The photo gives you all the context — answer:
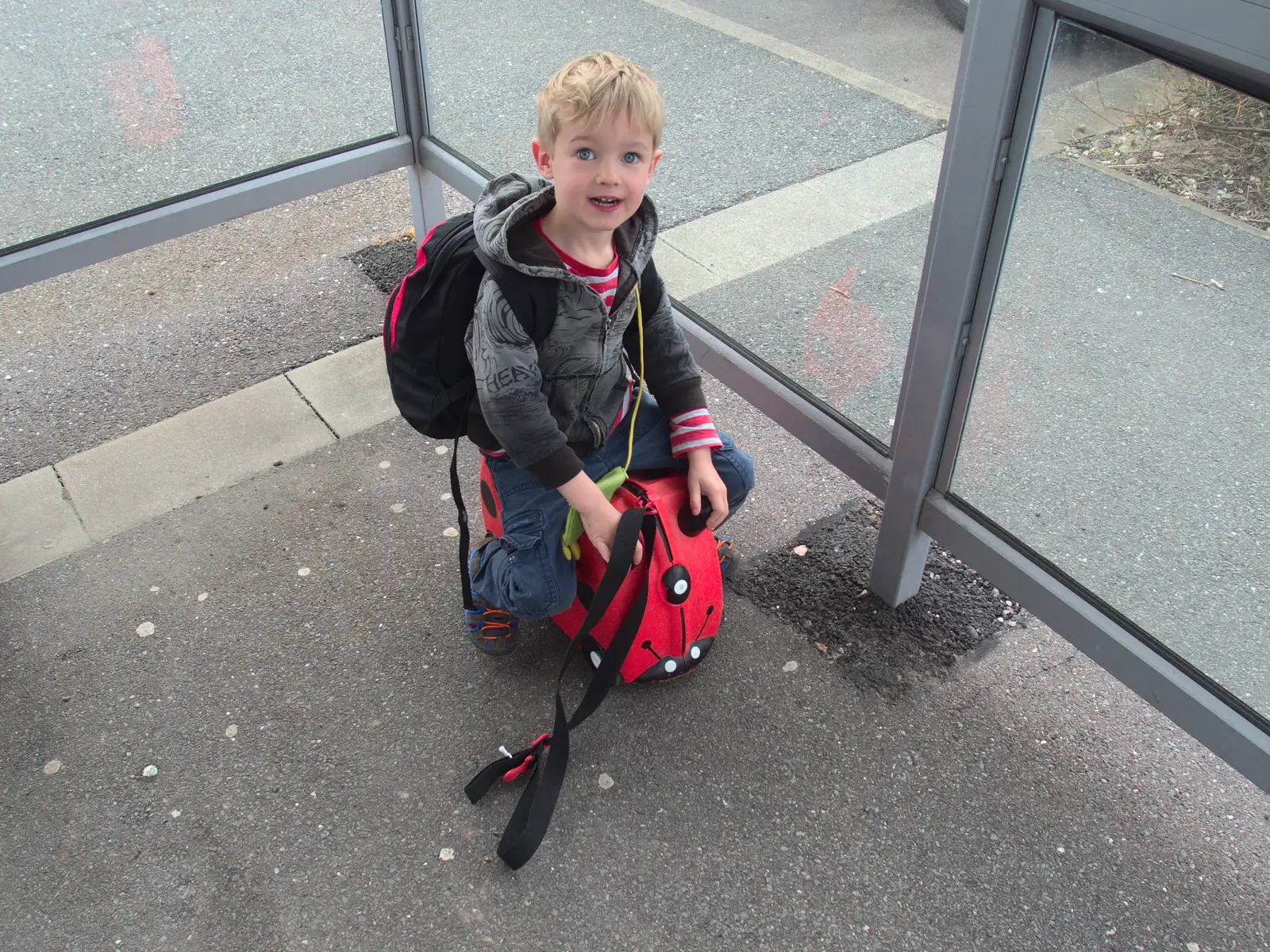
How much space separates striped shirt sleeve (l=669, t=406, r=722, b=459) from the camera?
2365mm

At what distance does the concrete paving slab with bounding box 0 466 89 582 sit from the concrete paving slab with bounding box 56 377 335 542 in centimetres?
3

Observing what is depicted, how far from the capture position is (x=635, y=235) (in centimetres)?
214

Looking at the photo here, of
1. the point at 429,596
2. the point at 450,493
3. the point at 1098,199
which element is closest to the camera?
the point at 1098,199

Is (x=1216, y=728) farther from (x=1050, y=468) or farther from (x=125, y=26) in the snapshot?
(x=125, y=26)

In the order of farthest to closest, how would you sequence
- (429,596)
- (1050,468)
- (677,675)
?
1. (429,596)
2. (677,675)
3. (1050,468)

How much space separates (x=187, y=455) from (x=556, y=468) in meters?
1.47

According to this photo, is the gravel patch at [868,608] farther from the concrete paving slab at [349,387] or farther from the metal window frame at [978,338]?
the concrete paving slab at [349,387]

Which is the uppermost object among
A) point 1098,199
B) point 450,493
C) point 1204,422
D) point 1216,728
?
point 1098,199

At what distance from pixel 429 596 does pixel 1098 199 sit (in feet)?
5.42

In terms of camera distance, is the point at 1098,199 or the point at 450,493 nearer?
the point at 1098,199

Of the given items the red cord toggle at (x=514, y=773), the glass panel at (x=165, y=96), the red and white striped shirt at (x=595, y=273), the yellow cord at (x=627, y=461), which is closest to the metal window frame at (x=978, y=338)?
the glass panel at (x=165, y=96)

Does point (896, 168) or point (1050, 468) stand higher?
point (896, 168)

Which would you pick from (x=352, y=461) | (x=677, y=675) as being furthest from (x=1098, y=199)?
(x=352, y=461)

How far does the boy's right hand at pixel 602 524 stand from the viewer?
7.02ft
